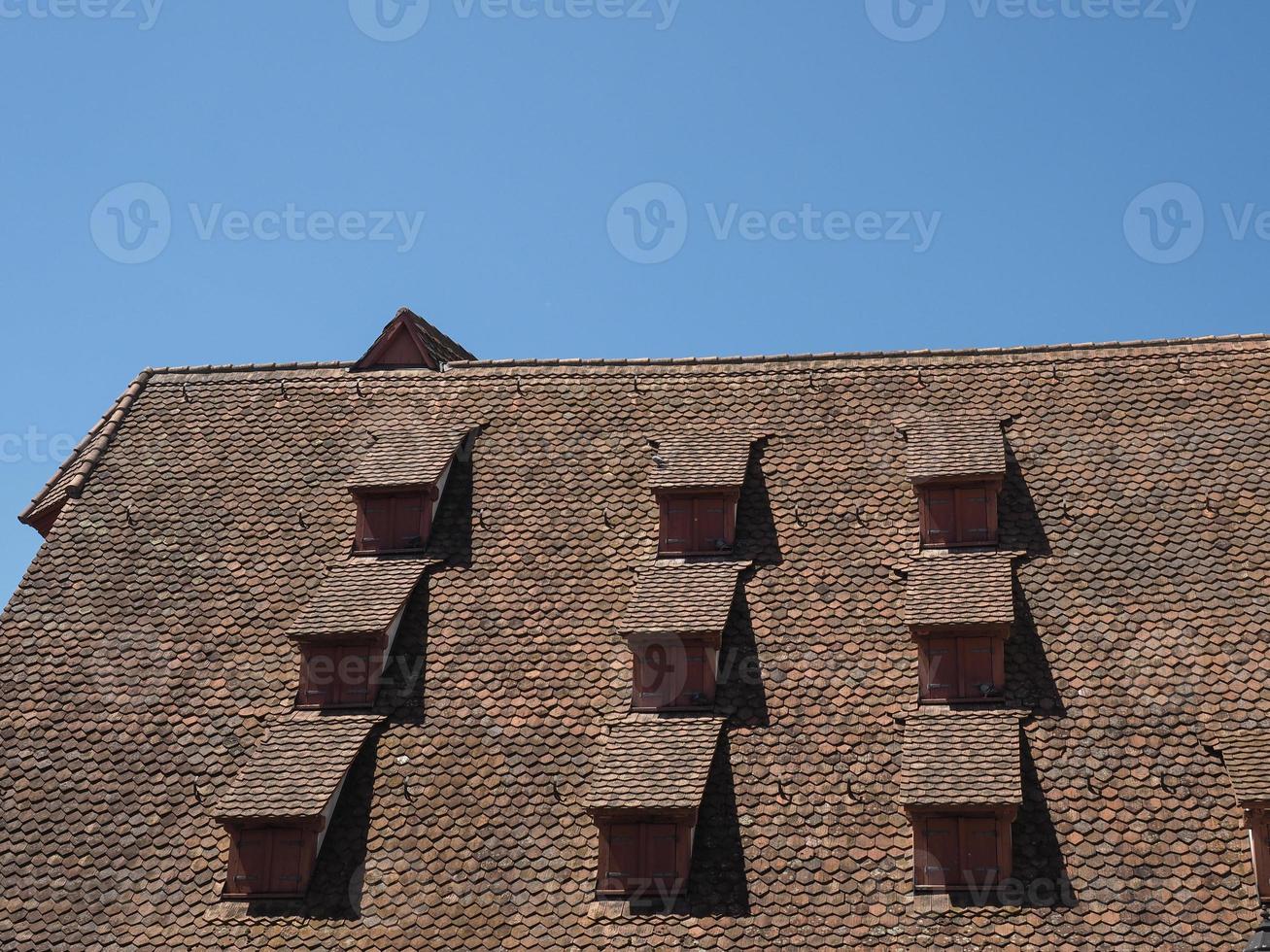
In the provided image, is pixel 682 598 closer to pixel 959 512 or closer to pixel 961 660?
pixel 961 660

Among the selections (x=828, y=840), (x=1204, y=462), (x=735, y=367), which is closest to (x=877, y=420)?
(x=735, y=367)

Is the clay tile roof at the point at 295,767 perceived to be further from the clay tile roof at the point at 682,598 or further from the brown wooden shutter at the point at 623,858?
the clay tile roof at the point at 682,598

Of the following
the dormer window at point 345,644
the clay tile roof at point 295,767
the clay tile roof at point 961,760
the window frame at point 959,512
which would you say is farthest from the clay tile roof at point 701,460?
the clay tile roof at point 295,767

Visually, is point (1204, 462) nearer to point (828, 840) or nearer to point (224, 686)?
point (828, 840)

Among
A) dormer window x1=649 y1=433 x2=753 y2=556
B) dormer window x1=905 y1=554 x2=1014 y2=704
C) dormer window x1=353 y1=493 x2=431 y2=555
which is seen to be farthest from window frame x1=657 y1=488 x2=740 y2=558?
dormer window x1=353 y1=493 x2=431 y2=555

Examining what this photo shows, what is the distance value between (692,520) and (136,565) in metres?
9.11

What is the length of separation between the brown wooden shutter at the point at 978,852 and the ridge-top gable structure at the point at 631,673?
4cm

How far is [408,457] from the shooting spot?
3084 centimetres

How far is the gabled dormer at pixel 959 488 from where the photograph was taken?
28500 millimetres

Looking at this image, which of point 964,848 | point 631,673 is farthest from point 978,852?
point 631,673

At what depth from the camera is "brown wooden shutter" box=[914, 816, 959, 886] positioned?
78.5 feet

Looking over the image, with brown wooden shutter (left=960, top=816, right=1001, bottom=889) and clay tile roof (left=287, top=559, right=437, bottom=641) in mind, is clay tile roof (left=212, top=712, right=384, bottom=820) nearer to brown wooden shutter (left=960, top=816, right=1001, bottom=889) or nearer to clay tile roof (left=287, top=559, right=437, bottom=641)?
clay tile roof (left=287, top=559, right=437, bottom=641)

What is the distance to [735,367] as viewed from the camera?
32.8 meters

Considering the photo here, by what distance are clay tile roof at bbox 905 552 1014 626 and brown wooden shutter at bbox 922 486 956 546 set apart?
0.41 m
